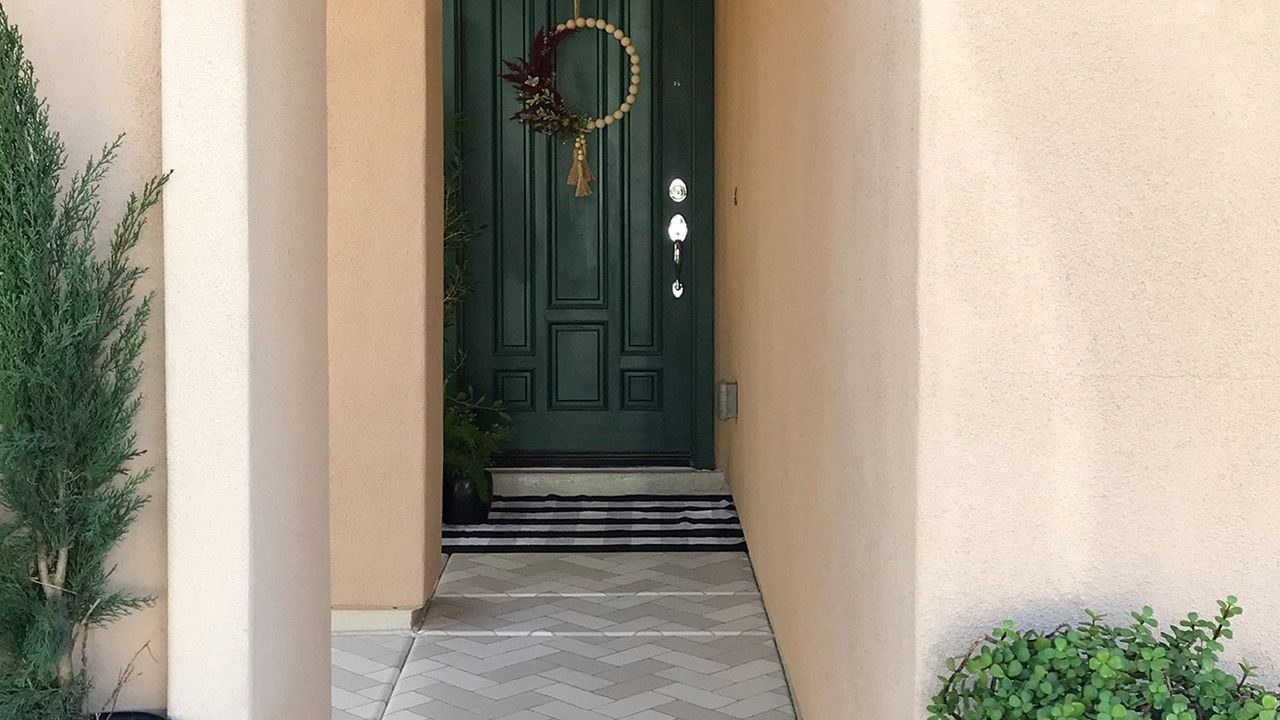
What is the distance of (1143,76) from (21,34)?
1756 mm

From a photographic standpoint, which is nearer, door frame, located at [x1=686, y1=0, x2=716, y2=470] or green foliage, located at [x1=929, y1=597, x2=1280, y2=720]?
green foliage, located at [x1=929, y1=597, x2=1280, y2=720]

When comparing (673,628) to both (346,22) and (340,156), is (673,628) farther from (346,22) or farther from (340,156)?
(346,22)

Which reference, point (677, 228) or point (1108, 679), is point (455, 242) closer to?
point (677, 228)

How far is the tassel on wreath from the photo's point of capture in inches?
260

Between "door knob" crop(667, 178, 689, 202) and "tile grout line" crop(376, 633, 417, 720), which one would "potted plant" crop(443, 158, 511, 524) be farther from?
"tile grout line" crop(376, 633, 417, 720)

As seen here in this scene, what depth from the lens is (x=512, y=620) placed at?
14.9 feet

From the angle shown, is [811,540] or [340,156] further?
[340,156]

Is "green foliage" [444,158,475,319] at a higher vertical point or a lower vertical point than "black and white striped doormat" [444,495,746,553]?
higher

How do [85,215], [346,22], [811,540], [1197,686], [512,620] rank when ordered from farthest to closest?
[512,620], [346,22], [811,540], [85,215], [1197,686]

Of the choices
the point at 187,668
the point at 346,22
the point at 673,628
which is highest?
the point at 346,22

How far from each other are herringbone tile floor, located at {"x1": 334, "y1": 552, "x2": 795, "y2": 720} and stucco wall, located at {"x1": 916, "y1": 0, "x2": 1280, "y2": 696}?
1783 millimetres

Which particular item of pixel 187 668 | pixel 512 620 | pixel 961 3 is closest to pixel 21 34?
pixel 187 668

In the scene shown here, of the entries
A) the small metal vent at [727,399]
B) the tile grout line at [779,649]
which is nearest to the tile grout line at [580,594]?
the tile grout line at [779,649]

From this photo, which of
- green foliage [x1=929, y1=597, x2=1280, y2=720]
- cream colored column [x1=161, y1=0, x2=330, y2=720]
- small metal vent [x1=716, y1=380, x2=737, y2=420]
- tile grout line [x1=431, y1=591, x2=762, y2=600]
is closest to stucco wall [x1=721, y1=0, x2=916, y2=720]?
tile grout line [x1=431, y1=591, x2=762, y2=600]
